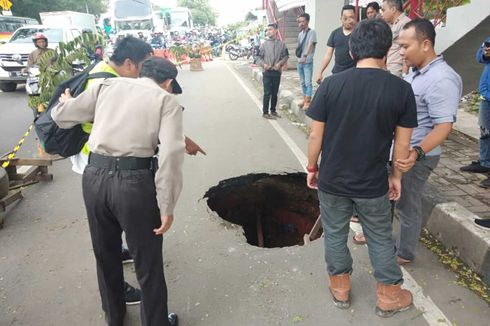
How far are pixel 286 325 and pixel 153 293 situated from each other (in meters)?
0.91

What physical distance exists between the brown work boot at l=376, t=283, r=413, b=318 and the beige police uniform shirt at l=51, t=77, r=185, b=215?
5.15ft

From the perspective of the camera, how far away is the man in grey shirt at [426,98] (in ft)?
8.29

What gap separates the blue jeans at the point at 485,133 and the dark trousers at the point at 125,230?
4.11 m

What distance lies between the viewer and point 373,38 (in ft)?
7.16

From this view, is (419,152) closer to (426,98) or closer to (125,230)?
(426,98)

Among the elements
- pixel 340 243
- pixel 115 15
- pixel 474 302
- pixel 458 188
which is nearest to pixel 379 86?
pixel 340 243

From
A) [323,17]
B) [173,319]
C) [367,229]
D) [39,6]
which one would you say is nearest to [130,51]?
[173,319]

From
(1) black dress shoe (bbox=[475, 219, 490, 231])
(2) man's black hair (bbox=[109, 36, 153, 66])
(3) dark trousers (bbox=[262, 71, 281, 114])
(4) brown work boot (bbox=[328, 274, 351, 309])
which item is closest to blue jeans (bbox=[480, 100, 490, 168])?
(1) black dress shoe (bbox=[475, 219, 490, 231])

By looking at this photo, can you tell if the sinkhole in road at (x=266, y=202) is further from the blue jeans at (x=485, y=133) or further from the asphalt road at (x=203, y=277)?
the blue jeans at (x=485, y=133)

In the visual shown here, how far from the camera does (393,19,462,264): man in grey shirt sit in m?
2.53

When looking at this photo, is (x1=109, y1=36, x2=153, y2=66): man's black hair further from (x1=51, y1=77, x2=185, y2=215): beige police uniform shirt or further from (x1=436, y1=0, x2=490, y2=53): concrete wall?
(x1=436, y1=0, x2=490, y2=53): concrete wall

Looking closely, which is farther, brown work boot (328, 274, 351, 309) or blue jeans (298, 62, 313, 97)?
blue jeans (298, 62, 313, 97)

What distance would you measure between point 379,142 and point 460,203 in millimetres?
2247

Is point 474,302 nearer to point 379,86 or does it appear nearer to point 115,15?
point 379,86
